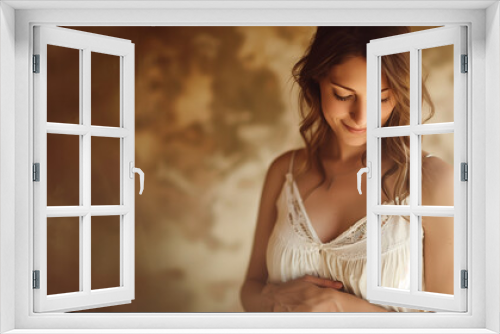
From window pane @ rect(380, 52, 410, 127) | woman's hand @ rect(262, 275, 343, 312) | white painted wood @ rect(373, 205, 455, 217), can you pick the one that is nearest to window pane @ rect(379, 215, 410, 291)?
woman's hand @ rect(262, 275, 343, 312)

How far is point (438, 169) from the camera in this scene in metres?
4.10

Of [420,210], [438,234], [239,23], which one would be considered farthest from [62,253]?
[438,234]

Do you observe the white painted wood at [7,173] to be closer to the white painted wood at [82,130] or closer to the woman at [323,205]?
the white painted wood at [82,130]

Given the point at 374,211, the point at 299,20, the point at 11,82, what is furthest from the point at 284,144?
the point at 11,82

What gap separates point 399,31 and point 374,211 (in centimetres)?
190

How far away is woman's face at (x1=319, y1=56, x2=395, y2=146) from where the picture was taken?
173 inches

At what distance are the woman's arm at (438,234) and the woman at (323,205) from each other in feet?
0.45

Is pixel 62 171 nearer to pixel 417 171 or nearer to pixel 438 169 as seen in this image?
pixel 417 171

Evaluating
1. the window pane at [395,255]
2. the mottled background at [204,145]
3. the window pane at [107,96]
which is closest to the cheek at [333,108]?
the mottled background at [204,145]

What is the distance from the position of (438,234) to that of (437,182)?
0.39 meters

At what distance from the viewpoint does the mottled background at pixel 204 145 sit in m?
4.51

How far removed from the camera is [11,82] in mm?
2369

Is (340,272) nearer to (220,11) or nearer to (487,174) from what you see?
(487,174)

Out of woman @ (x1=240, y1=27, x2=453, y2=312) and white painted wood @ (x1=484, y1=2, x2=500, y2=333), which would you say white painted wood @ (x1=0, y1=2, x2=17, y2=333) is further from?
woman @ (x1=240, y1=27, x2=453, y2=312)
